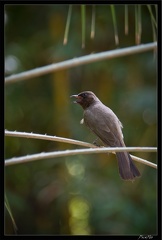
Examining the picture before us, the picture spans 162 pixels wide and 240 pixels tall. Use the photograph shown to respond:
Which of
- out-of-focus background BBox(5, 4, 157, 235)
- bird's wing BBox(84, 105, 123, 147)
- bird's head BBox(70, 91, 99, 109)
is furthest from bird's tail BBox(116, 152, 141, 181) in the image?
out-of-focus background BBox(5, 4, 157, 235)

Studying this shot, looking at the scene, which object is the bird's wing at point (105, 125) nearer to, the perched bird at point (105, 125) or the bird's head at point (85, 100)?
the perched bird at point (105, 125)

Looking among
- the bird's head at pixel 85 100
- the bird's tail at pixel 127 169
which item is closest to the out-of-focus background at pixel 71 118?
the bird's head at pixel 85 100

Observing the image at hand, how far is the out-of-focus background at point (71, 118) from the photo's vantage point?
566 centimetres

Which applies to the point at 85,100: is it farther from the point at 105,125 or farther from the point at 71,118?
the point at 71,118

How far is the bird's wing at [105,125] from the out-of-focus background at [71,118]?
1.67 m

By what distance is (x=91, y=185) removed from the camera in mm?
5734

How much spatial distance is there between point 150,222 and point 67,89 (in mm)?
1943

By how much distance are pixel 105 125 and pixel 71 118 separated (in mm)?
2423

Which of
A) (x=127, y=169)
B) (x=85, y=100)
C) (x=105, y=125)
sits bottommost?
(x=127, y=169)

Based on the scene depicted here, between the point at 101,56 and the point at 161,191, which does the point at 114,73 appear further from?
the point at 101,56

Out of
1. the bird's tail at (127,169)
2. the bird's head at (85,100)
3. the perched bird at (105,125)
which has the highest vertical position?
the bird's head at (85,100)

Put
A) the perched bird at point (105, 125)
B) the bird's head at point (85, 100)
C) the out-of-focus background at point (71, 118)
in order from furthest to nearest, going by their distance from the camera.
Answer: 1. the out-of-focus background at point (71, 118)
2. the bird's head at point (85, 100)
3. the perched bird at point (105, 125)

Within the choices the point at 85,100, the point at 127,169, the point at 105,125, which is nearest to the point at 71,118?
the point at 85,100

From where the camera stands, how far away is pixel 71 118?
610 cm
